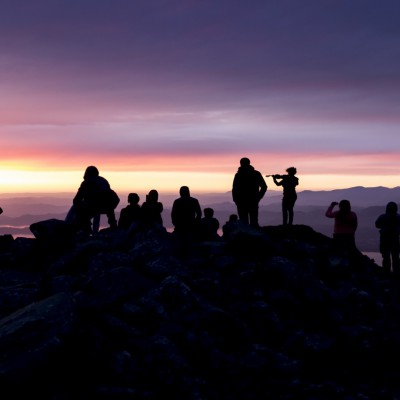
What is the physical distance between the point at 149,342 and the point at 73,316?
1.87m

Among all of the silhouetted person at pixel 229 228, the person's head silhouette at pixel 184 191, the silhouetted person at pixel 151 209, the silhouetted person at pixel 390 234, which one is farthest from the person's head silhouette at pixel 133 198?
the silhouetted person at pixel 390 234

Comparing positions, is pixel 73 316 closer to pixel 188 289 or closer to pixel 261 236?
pixel 188 289

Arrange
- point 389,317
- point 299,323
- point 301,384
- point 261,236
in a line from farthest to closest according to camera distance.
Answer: point 261,236, point 389,317, point 299,323, point 301,384

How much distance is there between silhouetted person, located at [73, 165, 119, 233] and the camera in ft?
62.8

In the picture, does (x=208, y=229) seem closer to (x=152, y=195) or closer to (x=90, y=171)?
(x=152, y=195)

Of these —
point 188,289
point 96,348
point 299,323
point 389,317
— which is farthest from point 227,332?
point 389,317

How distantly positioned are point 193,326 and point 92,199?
8789mm

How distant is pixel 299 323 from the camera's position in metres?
13.3

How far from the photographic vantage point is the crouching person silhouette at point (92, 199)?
1916 cm

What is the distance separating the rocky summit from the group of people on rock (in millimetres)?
1149

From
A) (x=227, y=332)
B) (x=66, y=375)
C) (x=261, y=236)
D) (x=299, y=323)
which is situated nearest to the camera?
(x=66, y=375)

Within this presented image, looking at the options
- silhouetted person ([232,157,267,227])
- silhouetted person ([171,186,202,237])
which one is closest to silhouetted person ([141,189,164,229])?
silhouetted person ([171,186,202,237])

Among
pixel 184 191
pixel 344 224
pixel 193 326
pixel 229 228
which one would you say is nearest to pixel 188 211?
pixel 184 191

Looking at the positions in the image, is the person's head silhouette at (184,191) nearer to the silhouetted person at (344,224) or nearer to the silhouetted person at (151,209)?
the silhouetted person at (151,209)
